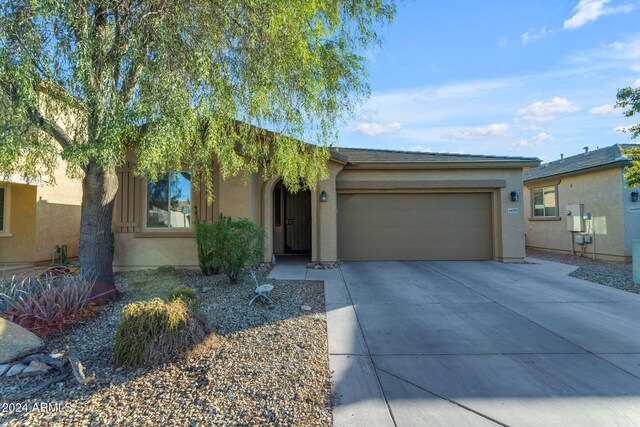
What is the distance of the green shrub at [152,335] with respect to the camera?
3506 millimetres

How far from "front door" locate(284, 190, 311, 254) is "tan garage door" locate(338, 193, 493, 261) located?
225 cm

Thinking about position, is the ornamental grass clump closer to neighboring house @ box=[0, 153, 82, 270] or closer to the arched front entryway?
neighboring house @ box=[0, 153, 82, 270]

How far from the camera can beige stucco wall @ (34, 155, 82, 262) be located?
11.0 meters

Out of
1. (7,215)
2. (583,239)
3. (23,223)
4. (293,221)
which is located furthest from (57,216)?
(583,239)

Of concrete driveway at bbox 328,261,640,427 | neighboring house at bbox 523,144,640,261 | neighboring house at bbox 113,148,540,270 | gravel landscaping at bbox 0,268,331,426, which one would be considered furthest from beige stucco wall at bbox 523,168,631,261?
gravel landscaping at bbox 0,268,331,426

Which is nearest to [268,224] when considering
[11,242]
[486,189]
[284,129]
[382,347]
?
[284,129]

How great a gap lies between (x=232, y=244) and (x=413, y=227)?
6489mm

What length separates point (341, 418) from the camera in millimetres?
2770

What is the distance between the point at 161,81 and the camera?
5.01 meters

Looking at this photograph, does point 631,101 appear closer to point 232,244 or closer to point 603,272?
point 603,272

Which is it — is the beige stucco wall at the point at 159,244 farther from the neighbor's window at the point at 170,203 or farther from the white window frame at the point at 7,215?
the white window frame at the point at 7,215

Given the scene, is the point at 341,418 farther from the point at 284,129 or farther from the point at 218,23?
the point at 218,23

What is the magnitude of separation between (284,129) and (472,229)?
25.5 feet

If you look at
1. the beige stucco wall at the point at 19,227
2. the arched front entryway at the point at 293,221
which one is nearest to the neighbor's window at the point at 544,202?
the arched front entryway at the point at 293,221
